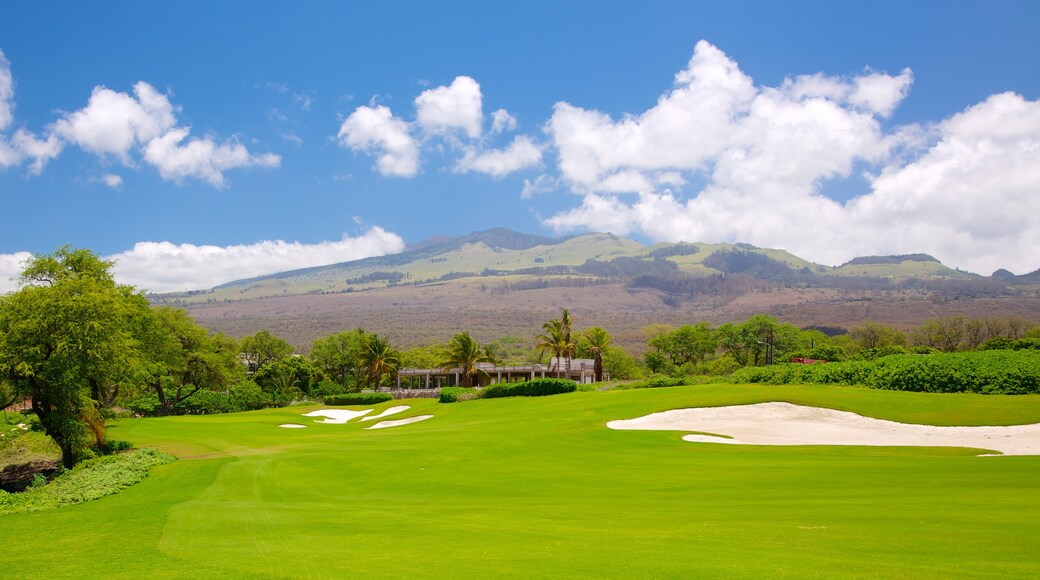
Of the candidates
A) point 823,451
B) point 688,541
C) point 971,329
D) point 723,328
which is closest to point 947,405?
point 823,451

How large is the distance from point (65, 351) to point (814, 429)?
1361 inches

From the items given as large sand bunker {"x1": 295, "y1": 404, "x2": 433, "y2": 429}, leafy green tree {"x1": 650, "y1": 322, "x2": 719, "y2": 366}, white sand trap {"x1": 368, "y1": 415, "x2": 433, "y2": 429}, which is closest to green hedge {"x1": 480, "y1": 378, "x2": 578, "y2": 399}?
large sand bunker {"x1": 295, "y1": 404, "x2": 433, "y2": 429}

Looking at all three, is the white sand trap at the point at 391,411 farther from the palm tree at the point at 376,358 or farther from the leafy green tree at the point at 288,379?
the leafy green tree at the point at 288,379

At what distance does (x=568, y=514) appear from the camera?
13633mm

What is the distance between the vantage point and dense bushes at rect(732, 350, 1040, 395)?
33.4m

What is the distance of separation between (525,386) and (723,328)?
233 ft

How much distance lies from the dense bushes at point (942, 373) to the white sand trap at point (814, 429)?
30.3 ft

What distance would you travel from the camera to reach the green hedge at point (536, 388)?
56.8 m

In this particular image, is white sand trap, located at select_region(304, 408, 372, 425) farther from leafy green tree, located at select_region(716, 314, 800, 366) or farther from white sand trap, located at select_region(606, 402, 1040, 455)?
leafy green tree, located at select_region(716, 314, 800, 366)

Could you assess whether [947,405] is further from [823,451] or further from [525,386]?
[525,386]

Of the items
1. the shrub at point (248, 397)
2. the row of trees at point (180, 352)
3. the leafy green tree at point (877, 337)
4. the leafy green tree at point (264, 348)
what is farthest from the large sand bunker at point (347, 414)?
the leafy green tree at point (877, 337)

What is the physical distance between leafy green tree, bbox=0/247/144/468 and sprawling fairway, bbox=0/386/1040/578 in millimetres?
8374

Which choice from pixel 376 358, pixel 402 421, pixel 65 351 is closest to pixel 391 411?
pixel 402 421

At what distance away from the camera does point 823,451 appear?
2244cm
